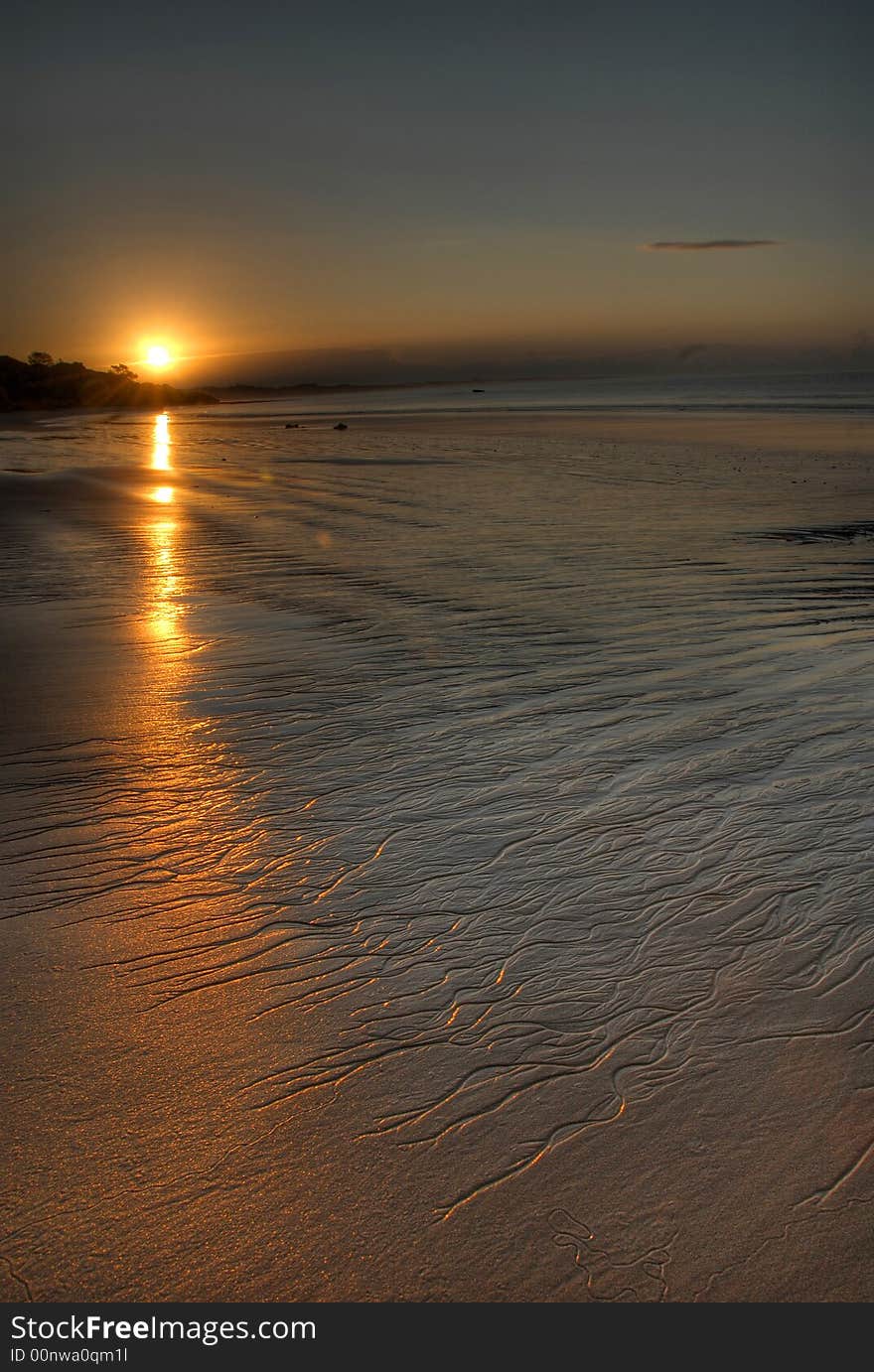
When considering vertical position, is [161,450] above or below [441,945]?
above

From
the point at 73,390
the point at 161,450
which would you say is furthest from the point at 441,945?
the point at 73,390

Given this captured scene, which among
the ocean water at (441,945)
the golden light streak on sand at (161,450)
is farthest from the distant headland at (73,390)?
the ocean water at (441,945)

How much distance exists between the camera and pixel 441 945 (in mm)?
4059

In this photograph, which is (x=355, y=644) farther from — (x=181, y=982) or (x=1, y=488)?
(x=1, y=488)

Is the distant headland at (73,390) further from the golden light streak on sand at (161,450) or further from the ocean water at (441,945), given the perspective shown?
the ocean water at (441,945)

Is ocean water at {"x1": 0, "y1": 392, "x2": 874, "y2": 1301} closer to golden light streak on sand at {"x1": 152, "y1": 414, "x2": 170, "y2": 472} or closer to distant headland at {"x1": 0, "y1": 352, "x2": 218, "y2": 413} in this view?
golden light streak on sand at {"x1": 152, "y1": 414, "x2": 170, "y2": 472}

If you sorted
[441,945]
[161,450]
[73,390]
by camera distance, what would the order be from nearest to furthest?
[441,945] → [161,450] → [73,390]

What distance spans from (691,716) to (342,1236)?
177 inches

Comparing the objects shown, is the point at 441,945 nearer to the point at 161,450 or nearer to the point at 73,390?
the point at 161,450

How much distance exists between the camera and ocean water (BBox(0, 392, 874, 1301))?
107 inches

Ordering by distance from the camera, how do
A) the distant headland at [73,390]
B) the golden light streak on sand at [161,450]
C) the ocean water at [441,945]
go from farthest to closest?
1. the distant headland at [73,390]
2. the golden light streak on sand at [161,450]
3. the ocean water at [441,945]

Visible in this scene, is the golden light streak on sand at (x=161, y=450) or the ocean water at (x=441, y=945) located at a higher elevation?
the golden light streak on sand at (x=161, y=450)

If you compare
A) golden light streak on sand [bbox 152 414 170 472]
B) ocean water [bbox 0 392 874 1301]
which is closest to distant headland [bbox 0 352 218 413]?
golden light streak on sand [bbox 152 414 170 472]

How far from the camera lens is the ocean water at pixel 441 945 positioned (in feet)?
8.88
